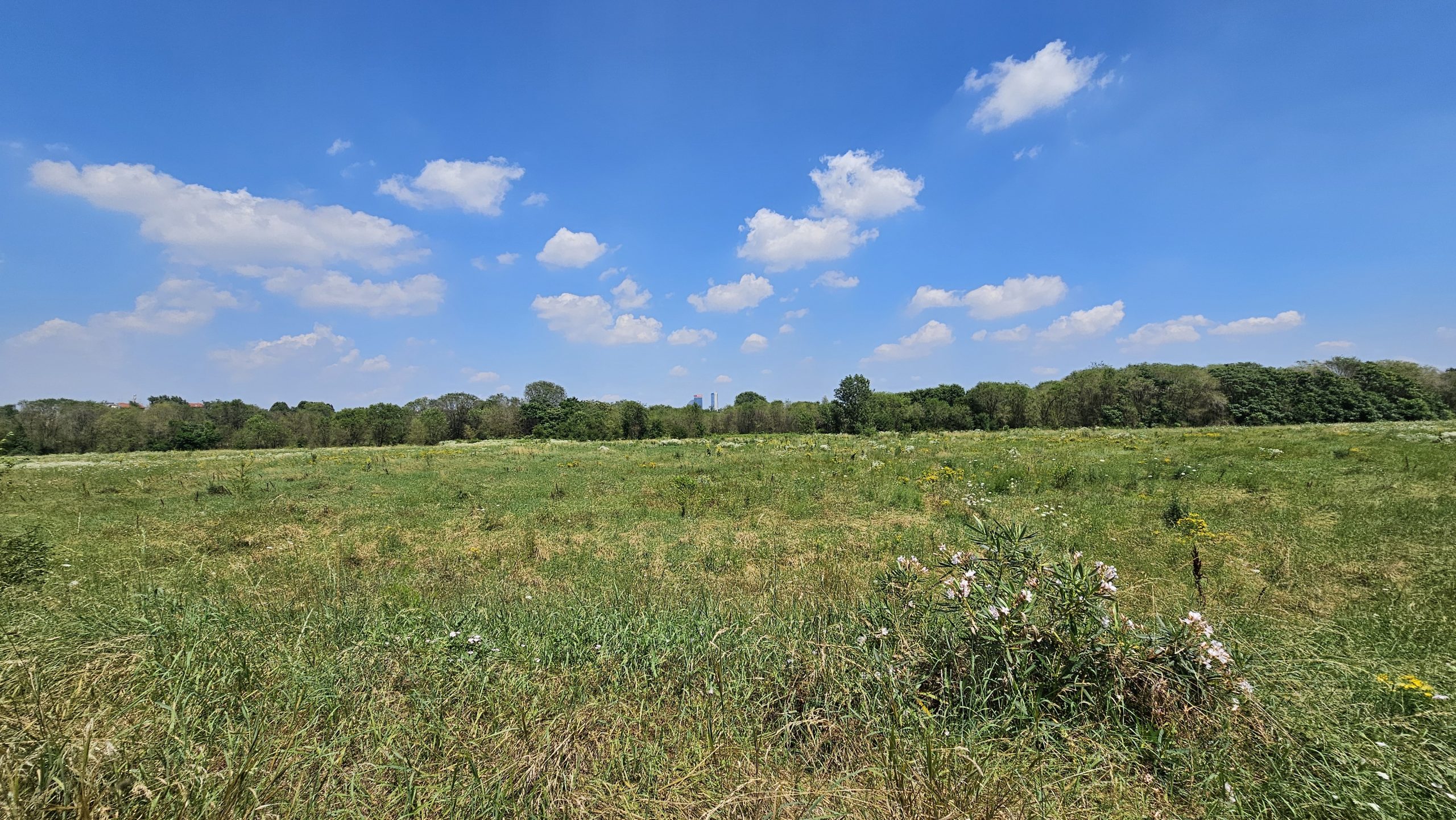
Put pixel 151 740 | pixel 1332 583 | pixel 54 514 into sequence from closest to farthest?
pixel 151 740 < pixel 1332 583 < pixel 54 514

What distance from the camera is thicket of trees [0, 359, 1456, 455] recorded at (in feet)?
179

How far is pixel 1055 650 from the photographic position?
310 centimetres

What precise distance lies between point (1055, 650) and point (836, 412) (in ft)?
231

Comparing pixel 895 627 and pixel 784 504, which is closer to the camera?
pixel 895 627

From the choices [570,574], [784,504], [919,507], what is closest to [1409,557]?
[919,507]

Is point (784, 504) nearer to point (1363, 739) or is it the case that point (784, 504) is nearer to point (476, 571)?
point (476, 571)

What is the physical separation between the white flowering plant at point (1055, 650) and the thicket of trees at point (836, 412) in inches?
1508

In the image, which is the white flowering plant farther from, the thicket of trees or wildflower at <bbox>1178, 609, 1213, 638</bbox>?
the thicket of trees

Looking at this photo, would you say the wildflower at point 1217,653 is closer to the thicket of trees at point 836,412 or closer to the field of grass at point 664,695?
the field of grass at point 664,695

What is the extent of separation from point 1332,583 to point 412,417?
87866 millimetres

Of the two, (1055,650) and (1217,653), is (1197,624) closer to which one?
(1217,653)

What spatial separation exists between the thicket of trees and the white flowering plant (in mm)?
38292

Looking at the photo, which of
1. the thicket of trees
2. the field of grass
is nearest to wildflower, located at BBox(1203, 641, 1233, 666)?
the field of grass

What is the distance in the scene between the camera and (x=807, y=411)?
260ft
